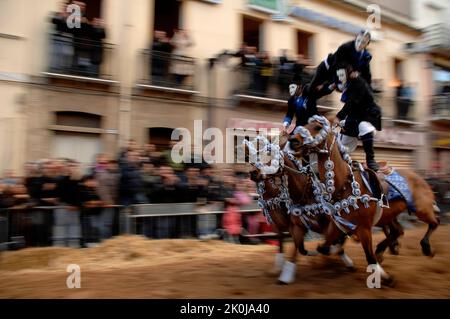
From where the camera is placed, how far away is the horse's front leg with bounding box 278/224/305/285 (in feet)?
16.3

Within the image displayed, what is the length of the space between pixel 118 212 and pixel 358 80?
489 centimetres

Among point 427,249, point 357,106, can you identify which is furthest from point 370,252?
point 357,106

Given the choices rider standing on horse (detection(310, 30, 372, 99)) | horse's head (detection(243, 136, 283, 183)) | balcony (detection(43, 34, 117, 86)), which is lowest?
horse's head (detection(243, 136, 283, 183))

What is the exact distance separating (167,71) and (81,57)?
241 cm

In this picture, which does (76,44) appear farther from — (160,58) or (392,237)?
(392,237)

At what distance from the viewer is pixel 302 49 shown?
1591 centimetres

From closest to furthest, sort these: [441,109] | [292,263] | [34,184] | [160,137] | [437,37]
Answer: [292,263], [34,184], [160,137], [441,109], [437,37]

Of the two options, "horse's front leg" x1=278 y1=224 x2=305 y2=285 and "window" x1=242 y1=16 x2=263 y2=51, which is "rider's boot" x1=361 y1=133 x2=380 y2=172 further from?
"window" x1=242 y1=16 x2=263 y2=51

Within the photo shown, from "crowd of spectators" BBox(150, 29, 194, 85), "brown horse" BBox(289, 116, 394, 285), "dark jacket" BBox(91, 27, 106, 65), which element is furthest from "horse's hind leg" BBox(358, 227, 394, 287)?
"dark jacket" BBox(91, 27, 106, 65)

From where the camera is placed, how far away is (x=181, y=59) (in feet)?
39.2

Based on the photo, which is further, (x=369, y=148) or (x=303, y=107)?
(x=303, y=107)

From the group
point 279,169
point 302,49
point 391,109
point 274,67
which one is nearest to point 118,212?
point 279,169

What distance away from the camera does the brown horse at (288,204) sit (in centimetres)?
504
